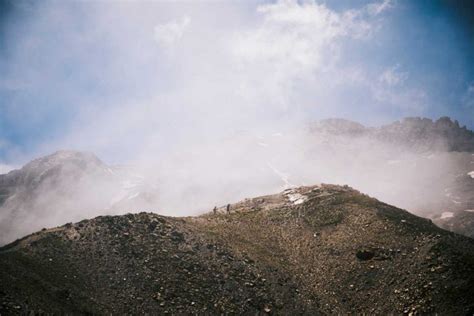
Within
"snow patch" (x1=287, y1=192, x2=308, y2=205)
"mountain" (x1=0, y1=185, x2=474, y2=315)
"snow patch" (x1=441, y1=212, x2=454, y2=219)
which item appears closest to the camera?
"mountain" (x1=0, y1=185, x2=474, y2=315)

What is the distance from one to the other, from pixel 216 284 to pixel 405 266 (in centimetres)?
2303

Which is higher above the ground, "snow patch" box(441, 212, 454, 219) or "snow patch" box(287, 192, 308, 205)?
"snow patch" box(287, 192, 308, 205)

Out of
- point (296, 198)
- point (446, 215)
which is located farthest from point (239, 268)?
point (446, 215)

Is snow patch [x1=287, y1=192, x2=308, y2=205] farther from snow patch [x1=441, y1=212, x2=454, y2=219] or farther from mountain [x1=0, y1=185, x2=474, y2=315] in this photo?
snow patch [x1=441, y1=212, x2=454, y2=219]

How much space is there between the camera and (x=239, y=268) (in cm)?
4509

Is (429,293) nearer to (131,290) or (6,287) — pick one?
(131,290)

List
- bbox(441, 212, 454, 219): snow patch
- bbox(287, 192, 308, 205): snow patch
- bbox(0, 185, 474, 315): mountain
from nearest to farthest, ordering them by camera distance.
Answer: bbox(0, 185, 474, 315): mountain < bbox(287, 192, 308, 205): snow patch < bbox(441, 212, 454, 219): snow patch

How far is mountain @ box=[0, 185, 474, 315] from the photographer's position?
111 ft

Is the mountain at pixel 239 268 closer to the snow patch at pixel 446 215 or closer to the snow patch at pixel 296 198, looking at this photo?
the snow patch at pixel 296 198

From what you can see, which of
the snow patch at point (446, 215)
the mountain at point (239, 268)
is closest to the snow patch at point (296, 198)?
A: the mountain at point (239, 268)

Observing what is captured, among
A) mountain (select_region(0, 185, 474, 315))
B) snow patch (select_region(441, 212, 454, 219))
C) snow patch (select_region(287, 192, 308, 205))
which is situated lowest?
mountain (select_region(0, 185, 474, 315))

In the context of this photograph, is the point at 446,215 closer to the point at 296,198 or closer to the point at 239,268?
the point at 296,198

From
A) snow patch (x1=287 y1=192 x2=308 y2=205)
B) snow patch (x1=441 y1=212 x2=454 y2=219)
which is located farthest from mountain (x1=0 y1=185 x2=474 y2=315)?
snow patch (x1=441 y1=212 x2=454 y2=219)

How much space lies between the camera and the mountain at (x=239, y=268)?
33.9m
